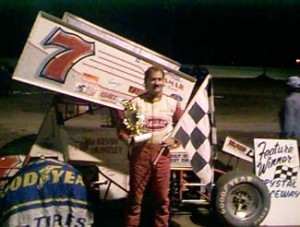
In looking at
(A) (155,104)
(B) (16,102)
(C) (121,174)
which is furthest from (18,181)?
(B) (16,102)

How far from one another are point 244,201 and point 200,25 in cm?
3852

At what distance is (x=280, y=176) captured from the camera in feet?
23.4

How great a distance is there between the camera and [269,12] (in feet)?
143

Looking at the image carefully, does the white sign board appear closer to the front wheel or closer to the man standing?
the front wheel

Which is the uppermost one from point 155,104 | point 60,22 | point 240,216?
point 60,22

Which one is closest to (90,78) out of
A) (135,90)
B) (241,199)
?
(135,90)

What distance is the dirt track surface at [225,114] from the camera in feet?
44.2

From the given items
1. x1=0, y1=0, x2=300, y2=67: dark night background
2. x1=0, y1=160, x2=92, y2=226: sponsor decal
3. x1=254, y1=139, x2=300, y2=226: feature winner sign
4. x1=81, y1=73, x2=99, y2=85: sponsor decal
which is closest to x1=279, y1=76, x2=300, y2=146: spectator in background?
x1=254, y1=139, x2=300, y2=226: feature winner sign

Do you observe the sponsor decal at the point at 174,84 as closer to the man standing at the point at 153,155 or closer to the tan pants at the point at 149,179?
the man standing at the point at 153,155

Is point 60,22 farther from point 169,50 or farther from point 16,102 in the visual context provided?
point 169,50

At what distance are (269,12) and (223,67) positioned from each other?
5032 millimetres

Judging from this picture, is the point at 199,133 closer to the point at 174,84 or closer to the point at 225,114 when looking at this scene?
the point at 174,84

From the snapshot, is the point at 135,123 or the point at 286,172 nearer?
the point at 135,123

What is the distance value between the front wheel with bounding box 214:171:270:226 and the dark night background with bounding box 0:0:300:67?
35.1m
